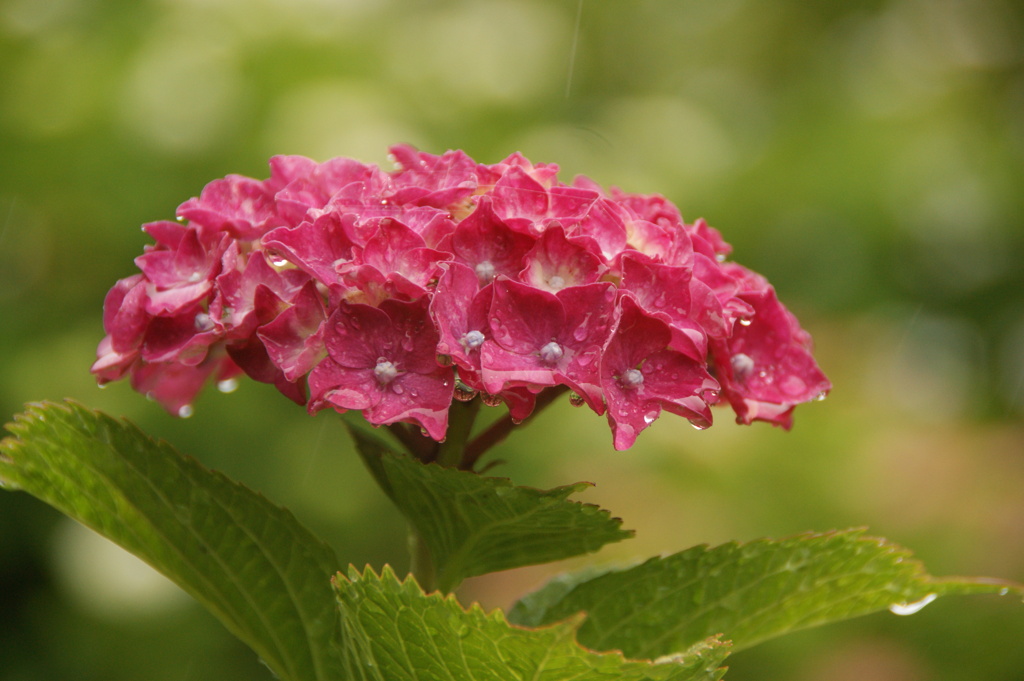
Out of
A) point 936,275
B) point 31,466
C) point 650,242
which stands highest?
point 936,275

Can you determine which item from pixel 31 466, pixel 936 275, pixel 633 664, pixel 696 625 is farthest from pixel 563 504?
pixel 936 275

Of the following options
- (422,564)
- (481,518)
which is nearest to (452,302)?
(481,518)

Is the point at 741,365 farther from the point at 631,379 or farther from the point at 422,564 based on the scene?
the point at 422,564

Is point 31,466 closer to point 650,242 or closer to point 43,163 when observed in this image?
point 650,242

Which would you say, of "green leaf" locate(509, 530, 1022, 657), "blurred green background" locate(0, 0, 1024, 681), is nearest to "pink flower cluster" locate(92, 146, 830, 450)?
"green leaf" locate(509, 530, 1022, 657)

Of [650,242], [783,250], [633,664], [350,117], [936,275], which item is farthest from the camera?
[936,275]

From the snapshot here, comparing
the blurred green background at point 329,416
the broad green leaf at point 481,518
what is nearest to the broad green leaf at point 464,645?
the broad green leaf at point 481,518
